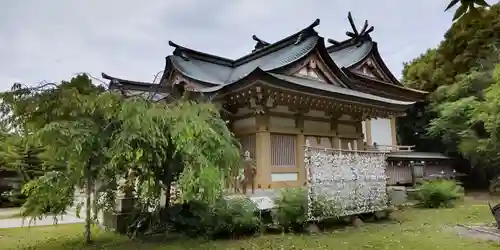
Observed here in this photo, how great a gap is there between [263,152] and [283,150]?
1072mm

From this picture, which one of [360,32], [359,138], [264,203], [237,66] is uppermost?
[360,32]

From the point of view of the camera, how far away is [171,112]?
7.07m

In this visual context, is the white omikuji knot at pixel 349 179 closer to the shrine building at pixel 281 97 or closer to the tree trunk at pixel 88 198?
the shrine building at pixel 281 97

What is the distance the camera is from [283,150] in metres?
12.2

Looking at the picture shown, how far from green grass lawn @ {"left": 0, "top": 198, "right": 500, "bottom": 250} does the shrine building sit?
342 centimetres

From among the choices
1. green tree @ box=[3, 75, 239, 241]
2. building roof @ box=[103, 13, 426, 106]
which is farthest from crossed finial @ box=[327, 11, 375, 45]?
green tree @ box=[3, 75, 239, 241]

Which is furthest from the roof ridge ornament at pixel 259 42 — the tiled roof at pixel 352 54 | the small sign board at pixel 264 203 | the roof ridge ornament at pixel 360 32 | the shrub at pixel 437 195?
the small sign board at pixel 264 203

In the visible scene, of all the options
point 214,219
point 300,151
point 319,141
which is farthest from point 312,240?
point 319,141

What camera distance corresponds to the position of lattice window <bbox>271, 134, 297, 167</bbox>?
11883 mm

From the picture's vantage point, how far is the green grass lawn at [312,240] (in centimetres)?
705

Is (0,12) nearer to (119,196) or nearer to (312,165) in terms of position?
(119,196)

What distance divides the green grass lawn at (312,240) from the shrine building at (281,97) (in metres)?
3.42

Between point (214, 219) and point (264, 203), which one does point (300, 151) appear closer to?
point (264, 203)

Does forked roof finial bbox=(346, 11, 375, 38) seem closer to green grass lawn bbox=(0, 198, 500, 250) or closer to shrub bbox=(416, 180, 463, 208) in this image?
shrub bbox=(416, 180, 463, 208)
